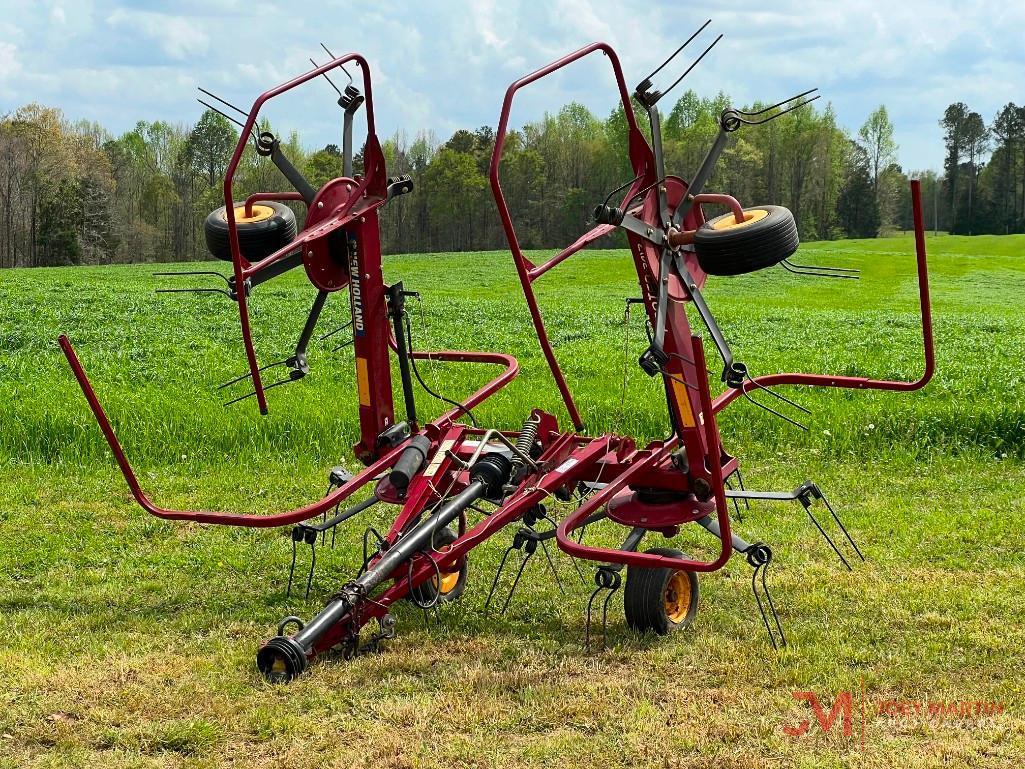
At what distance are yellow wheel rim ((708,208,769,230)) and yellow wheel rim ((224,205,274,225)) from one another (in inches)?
96.0

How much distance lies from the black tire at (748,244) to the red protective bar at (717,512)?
38cm

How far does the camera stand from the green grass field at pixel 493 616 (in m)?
4.82

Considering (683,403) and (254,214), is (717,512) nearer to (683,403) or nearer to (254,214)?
(683,403)

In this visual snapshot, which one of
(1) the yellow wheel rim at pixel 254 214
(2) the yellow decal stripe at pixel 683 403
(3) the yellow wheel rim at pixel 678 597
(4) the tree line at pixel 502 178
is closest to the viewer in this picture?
(2) the yellow decal stripe at pixel 683 403

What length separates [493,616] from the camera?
646 cm

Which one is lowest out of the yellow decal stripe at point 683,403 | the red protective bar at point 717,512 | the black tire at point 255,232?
the red protective bar at point 717,512

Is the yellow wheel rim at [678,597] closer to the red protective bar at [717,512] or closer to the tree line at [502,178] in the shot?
the red protective bar at [717,512]

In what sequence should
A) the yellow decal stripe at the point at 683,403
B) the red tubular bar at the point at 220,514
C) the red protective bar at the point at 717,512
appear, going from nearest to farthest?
the red protective bar at the point at 717,512 < the red tubular bar at the point at 220,514 < the yellow decal stripe at the point at 683,403

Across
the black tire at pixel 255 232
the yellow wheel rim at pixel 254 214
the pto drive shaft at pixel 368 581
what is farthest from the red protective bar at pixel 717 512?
the yellow wheel rim at pixel 254 214

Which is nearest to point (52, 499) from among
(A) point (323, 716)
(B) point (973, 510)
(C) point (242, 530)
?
(C) point (242, 530)

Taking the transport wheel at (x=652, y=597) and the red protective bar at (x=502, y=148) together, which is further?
the transport wheel at (x=652, y=597)

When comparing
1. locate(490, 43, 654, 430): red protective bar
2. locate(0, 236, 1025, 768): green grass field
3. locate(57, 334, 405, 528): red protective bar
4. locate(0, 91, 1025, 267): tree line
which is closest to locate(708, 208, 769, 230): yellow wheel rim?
locate(490, 43, 654, 430): red protective bar

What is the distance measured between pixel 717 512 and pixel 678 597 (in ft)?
2.82

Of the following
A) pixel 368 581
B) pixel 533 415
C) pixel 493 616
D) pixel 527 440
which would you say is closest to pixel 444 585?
pixel 493 616
